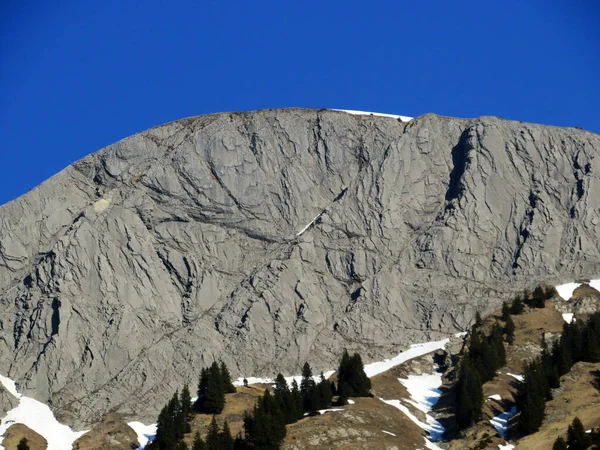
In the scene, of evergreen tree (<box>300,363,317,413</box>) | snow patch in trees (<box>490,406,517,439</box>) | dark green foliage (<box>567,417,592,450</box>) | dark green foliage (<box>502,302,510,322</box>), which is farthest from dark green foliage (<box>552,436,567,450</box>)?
dark green foliage (<box>502,302,510,322</box>)

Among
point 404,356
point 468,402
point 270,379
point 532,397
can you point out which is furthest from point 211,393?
point 532,397

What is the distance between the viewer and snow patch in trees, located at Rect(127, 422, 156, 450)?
130 m

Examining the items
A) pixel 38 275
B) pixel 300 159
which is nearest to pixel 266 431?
pixel 38 275

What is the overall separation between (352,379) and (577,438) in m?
32.2

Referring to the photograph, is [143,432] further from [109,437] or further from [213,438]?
[213,438]

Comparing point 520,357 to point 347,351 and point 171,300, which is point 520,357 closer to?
point 347,351

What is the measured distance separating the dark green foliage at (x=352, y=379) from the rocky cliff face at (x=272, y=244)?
12576mm

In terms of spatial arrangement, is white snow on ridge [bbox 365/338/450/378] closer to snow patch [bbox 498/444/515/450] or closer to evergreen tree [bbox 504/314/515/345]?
evergreen tree [bbox 504/314/515/345]

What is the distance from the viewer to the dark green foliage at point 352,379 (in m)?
128

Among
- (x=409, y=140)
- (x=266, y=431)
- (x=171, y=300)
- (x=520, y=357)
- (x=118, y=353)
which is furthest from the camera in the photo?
(x=409, y=140)

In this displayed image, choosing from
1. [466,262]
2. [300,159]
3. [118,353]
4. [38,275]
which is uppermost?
[300,159]

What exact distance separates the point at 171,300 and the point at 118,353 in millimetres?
12807

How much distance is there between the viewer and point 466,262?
520 ft

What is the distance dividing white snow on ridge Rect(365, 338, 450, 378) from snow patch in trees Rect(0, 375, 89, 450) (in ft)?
118
